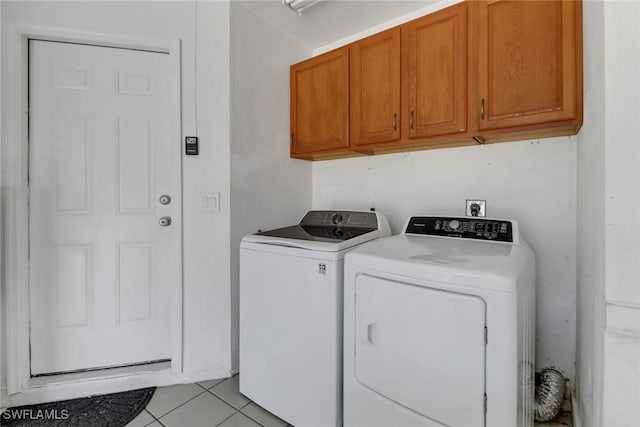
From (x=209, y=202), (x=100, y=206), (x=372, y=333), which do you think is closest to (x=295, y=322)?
(x=372, y=333)

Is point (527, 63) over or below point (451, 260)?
over

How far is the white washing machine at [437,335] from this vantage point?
961 mm

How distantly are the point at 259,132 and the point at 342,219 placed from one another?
848 mm

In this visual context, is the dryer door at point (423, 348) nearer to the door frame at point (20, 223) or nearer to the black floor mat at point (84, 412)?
the black floor mat at point (84, 412)

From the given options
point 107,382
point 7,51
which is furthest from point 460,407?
point 7,51

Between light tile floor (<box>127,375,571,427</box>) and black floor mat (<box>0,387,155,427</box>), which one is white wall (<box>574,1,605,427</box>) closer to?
light tile floor (<box>127,375,571,427</box>)

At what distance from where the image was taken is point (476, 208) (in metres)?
1.79

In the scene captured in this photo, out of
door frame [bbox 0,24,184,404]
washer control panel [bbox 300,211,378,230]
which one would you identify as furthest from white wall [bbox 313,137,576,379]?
door frame [bbox 0,24,184,404]

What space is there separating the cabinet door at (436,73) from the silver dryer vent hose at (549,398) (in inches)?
53.1

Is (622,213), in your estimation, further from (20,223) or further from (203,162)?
(20,223)

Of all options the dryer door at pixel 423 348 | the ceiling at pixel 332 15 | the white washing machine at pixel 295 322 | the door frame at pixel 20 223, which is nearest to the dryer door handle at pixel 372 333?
the dryer door at pixel 423 348

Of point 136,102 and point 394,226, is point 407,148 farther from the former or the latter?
point 136,102

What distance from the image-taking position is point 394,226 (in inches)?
83.4

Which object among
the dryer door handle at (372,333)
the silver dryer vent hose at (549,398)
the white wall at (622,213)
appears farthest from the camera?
the silver dryer vent hose at (549,398)
